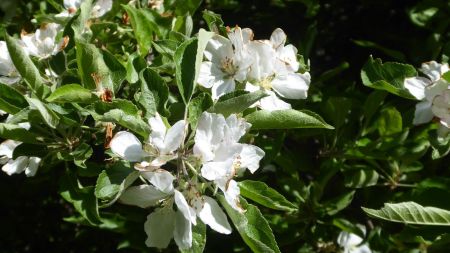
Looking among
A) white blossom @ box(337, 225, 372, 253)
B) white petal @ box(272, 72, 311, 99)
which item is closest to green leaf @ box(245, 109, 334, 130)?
white petal @ box(272, 72, 311, 99)

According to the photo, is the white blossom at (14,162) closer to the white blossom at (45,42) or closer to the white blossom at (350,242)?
the white blossom at (45,42)

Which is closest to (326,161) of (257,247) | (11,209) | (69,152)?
(257,247)

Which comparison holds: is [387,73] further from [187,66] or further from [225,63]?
[187,66]

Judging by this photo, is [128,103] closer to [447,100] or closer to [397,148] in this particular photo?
[447,100]

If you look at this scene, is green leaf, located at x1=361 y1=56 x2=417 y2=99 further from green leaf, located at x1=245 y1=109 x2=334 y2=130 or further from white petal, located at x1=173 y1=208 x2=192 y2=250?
white petal, located at x1=173 y1=208 x2=192 y2=250

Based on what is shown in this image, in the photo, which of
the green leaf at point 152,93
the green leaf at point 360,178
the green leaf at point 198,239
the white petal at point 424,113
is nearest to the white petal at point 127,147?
the green leaf at point 152,93

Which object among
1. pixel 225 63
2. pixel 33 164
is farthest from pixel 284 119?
pixel 33 164
